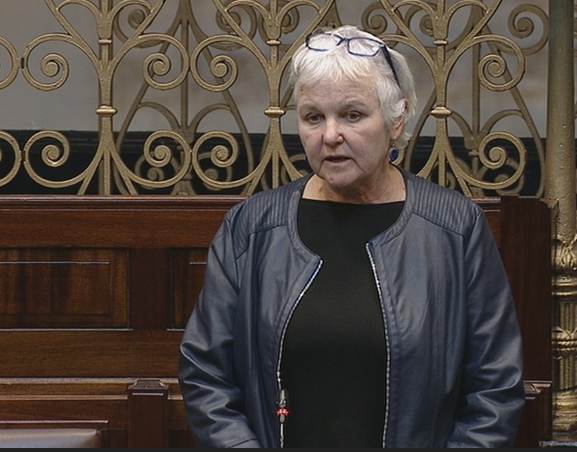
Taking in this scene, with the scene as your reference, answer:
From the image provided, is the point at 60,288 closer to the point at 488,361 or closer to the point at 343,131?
the point at 343,131

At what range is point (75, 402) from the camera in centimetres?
330

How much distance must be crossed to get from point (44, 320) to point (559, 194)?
166 cm

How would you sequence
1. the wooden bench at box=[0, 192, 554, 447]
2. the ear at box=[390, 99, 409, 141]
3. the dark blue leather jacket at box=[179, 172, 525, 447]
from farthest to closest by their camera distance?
the wooden bench at box=[0, 192, 554, 447] → the ear at box=[390, 99, 409, 141] → the dark blue leather jacket at box=[179, 172, 525, 447]

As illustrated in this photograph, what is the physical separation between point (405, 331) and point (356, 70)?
0.56 m

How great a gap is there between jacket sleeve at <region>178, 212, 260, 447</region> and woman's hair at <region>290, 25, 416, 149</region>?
0.42 meters

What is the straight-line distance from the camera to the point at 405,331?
2.34 meters

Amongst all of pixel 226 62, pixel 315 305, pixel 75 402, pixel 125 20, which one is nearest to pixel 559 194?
pixel 226 62

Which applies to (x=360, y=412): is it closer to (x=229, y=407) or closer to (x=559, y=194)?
(x=229, y=407)

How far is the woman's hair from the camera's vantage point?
93.0 inches

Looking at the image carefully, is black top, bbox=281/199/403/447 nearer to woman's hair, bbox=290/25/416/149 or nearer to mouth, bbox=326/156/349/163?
mouth, bbox=326/156/349/163

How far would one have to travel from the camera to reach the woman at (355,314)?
2.36m

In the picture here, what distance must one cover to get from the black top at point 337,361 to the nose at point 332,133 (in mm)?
254

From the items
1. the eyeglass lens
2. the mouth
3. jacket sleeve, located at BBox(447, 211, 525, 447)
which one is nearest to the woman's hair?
the eyeglass lens

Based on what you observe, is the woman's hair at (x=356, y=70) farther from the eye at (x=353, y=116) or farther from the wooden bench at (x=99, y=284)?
the wooden bench at (x=99, y=284)
